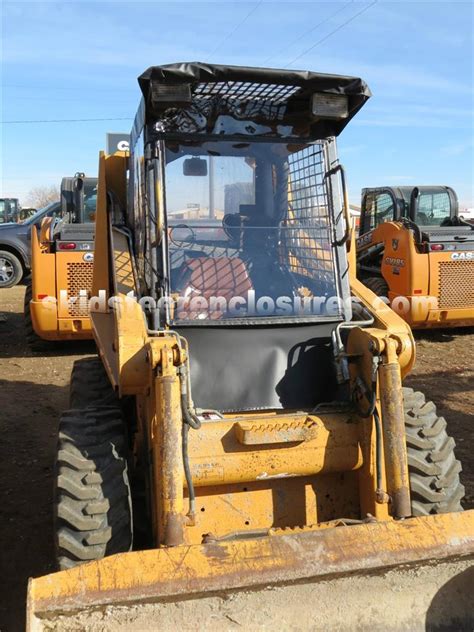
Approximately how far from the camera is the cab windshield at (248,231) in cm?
361

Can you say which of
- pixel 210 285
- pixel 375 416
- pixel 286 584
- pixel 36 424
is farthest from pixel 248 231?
pixel 36 424

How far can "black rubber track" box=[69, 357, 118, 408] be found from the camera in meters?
4.03

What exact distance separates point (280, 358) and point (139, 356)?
827 mm

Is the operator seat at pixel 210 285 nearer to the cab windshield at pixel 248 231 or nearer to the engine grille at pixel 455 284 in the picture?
the cab windshield at pixel 248 231

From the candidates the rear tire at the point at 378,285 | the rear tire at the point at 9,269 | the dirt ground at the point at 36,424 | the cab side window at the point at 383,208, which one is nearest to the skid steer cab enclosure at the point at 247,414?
the dirt ground at the point at 36,424

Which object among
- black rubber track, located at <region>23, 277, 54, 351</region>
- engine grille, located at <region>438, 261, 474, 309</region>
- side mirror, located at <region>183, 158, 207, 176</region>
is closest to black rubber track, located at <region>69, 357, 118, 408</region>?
side mirror, located at <region>183, 158, 207, 176</region>

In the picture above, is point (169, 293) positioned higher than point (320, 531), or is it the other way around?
point (169, 293)

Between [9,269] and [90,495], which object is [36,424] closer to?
[90,495]

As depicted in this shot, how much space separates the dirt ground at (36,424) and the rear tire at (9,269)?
3940mm

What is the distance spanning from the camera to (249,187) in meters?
3.86

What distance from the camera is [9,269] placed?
15961mm

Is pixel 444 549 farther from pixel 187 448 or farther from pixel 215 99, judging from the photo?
pixel 215 99

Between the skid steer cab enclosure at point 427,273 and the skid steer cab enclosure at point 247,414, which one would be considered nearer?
the skid steer cab enclosure at point 247,414

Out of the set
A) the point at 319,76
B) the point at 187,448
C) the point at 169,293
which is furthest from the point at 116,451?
the point at 319,76
